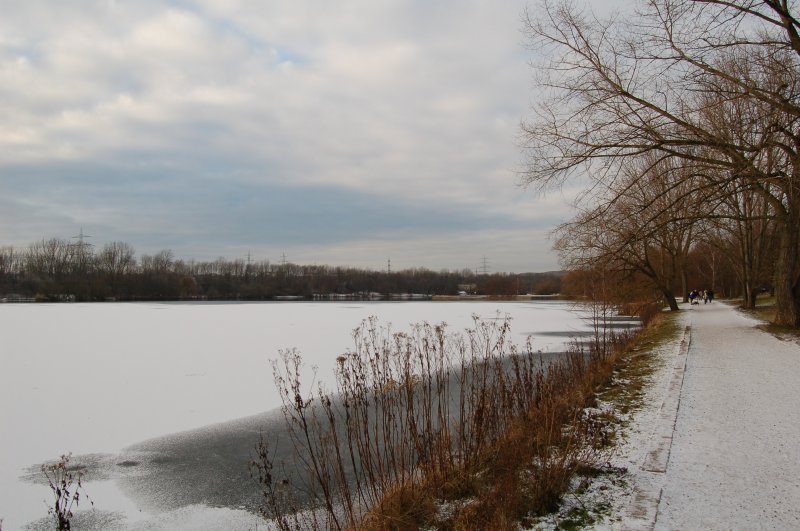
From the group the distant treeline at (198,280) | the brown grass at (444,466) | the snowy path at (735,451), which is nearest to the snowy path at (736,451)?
the snowy path at (735,451)

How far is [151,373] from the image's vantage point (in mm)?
12789

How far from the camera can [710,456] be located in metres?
5.03

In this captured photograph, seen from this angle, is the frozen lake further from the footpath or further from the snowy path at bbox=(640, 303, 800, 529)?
the snowy path at bbox=(640, 303, 800, 529)

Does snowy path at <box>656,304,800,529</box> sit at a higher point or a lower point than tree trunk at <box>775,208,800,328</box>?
lower

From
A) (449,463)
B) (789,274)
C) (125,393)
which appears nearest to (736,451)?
(449,463)

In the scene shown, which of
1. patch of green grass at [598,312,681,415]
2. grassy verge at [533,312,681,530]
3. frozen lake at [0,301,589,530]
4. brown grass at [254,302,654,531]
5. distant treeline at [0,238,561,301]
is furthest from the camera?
distant treeline at [0,238,561,301]

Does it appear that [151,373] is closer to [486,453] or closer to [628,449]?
[486,453]

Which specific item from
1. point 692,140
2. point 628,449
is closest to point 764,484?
point 628,449

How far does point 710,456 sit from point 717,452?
173 mm

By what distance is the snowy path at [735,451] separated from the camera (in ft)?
12.7

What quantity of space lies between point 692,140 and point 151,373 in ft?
46.3

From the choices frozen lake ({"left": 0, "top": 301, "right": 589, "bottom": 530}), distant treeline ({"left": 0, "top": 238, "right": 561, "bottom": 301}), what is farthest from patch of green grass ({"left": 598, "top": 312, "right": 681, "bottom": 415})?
distant treeline ({"left": 0, "top": 238, "right": 561, "bottom": 301})

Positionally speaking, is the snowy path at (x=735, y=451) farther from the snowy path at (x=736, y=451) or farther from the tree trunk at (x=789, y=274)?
the tree trunk at (x=789, y=274)

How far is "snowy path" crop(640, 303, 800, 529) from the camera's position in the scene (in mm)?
3857
